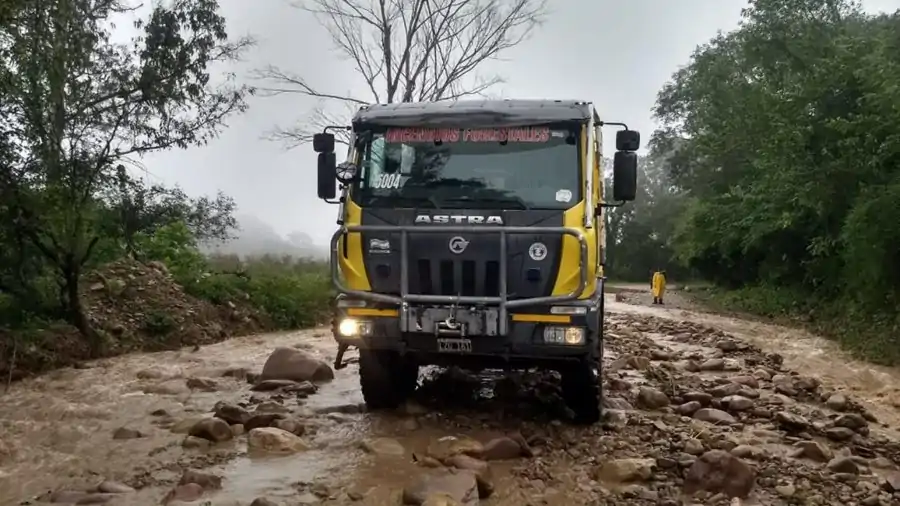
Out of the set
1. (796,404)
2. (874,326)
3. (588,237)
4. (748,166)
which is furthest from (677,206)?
(588,237)

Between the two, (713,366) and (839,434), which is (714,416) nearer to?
(839,434)

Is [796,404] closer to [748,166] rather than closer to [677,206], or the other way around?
[748,166]

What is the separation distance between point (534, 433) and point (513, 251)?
1.69 metres

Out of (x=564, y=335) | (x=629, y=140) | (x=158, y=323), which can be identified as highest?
(x=629, y=140)

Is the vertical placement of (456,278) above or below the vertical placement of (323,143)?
below

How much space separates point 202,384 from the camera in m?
10.4

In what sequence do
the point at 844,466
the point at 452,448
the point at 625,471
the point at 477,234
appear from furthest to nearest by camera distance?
the point at 477,234 → the point at 452,448 → the point at 844,466 → the point at 625,471

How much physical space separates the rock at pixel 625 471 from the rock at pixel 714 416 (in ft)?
6.94

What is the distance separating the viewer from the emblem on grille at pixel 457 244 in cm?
699

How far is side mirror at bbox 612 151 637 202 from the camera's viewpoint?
24.3ft

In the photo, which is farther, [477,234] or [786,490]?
[477,234]

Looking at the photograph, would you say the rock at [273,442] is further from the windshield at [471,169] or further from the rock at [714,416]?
the rock at [714,416]

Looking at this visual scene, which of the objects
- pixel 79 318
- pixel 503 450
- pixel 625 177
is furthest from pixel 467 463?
pixel 79 318

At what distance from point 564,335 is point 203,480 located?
9.61 ft
